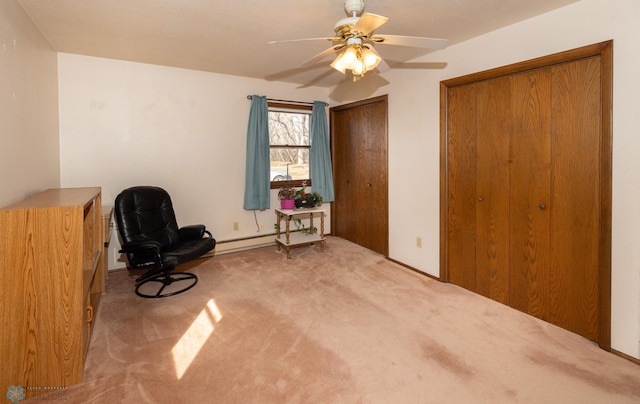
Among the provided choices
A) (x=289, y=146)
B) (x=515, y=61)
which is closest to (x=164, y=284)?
(x=289, y=146)

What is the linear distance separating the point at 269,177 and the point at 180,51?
186cm

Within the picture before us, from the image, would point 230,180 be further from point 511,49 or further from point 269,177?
point 511,49

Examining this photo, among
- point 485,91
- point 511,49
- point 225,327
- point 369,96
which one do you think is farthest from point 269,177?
point 511,49

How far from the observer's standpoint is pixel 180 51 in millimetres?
3400

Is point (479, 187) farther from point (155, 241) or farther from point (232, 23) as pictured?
point (155, 241)

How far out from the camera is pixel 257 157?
4.45 meters

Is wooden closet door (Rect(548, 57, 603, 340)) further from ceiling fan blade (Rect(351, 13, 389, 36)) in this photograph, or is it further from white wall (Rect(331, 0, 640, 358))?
ceiling fan blade (Rect(351, 13, 389, 36))

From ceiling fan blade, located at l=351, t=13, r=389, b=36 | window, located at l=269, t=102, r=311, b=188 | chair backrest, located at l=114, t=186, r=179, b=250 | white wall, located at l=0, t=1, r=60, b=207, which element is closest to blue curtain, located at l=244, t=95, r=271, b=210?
window, located at l=269, t=102, r=311, b=188

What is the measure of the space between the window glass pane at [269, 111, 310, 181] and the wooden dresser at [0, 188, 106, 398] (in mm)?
3145

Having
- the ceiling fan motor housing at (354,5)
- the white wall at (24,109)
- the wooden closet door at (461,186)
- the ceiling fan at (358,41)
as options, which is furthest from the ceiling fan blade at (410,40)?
the white wall at (24,109)

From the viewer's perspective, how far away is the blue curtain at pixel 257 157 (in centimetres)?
443

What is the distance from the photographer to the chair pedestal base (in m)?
3.18

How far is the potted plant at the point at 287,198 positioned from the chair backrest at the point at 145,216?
1.48 meters

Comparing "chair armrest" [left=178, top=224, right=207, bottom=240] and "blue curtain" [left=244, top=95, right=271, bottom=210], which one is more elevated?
"blue curtain" [left=244, top=95, right=271, bottom=210]
